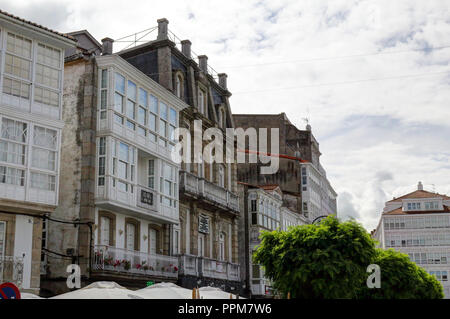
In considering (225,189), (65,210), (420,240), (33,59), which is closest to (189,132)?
(225,189)

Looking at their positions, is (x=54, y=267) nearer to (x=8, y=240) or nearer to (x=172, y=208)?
(x=8, y=240)

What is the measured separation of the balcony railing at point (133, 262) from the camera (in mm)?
26219

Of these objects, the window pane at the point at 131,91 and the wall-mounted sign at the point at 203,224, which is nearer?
the window pane at the point at 131,91

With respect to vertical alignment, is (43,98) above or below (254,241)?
above

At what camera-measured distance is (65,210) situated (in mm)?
26828

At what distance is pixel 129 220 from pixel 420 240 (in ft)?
199

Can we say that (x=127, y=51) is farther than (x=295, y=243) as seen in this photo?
Yes

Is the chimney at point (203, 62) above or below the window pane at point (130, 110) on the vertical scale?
above

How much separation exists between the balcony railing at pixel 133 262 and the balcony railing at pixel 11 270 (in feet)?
12.9

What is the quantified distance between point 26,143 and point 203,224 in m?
15.3

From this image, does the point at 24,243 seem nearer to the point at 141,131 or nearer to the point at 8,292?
the point at 141,131

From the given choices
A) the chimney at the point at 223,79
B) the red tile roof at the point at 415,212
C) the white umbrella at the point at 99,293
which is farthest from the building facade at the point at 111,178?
the red tile roof at the point at 415,212

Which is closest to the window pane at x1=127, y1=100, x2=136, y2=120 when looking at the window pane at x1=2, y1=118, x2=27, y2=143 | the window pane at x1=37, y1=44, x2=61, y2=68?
the window pane at x1=37, y1=44, x2=61, y2=68

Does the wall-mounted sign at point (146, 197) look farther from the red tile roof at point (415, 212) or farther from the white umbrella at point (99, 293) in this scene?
the red tile roof at point (415, 212)
